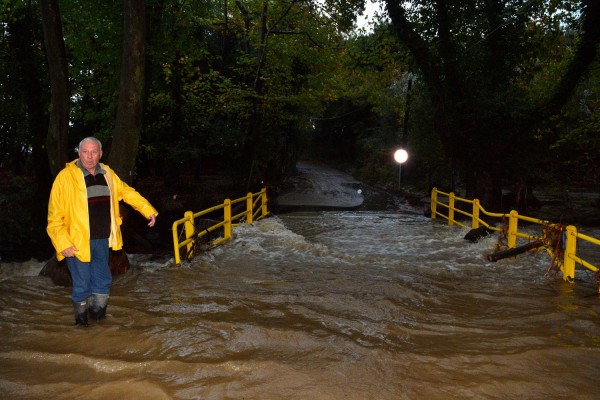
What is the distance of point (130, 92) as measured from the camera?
7711 mm

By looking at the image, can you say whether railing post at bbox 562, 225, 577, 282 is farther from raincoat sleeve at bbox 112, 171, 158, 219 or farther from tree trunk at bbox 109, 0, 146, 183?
tree trunk at bbox 109, 0, 146, 183

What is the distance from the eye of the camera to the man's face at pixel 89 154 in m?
4.17

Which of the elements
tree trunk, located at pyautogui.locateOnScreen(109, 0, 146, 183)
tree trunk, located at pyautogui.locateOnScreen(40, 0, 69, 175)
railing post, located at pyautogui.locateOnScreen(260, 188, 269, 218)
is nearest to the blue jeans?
tree trunk, located at pyautogui.locateOnScreen(109, 0, 146, 183)

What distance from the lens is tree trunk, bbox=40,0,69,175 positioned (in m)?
8.07

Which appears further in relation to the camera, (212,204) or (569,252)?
(212,204)

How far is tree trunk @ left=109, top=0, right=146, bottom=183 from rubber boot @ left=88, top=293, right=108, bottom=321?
3.83m

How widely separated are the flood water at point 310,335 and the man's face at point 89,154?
168 centimetres

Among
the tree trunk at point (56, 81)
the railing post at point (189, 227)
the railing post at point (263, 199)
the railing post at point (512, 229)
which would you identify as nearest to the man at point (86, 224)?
the railing post at point (189, 227)

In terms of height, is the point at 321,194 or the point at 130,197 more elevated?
the point at 130,197

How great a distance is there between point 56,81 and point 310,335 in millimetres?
7483

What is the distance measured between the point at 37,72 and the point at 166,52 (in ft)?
23.3

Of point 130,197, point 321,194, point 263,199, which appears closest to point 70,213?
point 130,197

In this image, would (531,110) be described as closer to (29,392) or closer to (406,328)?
(406,328)

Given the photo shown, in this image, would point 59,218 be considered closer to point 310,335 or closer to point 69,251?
point 69,251
